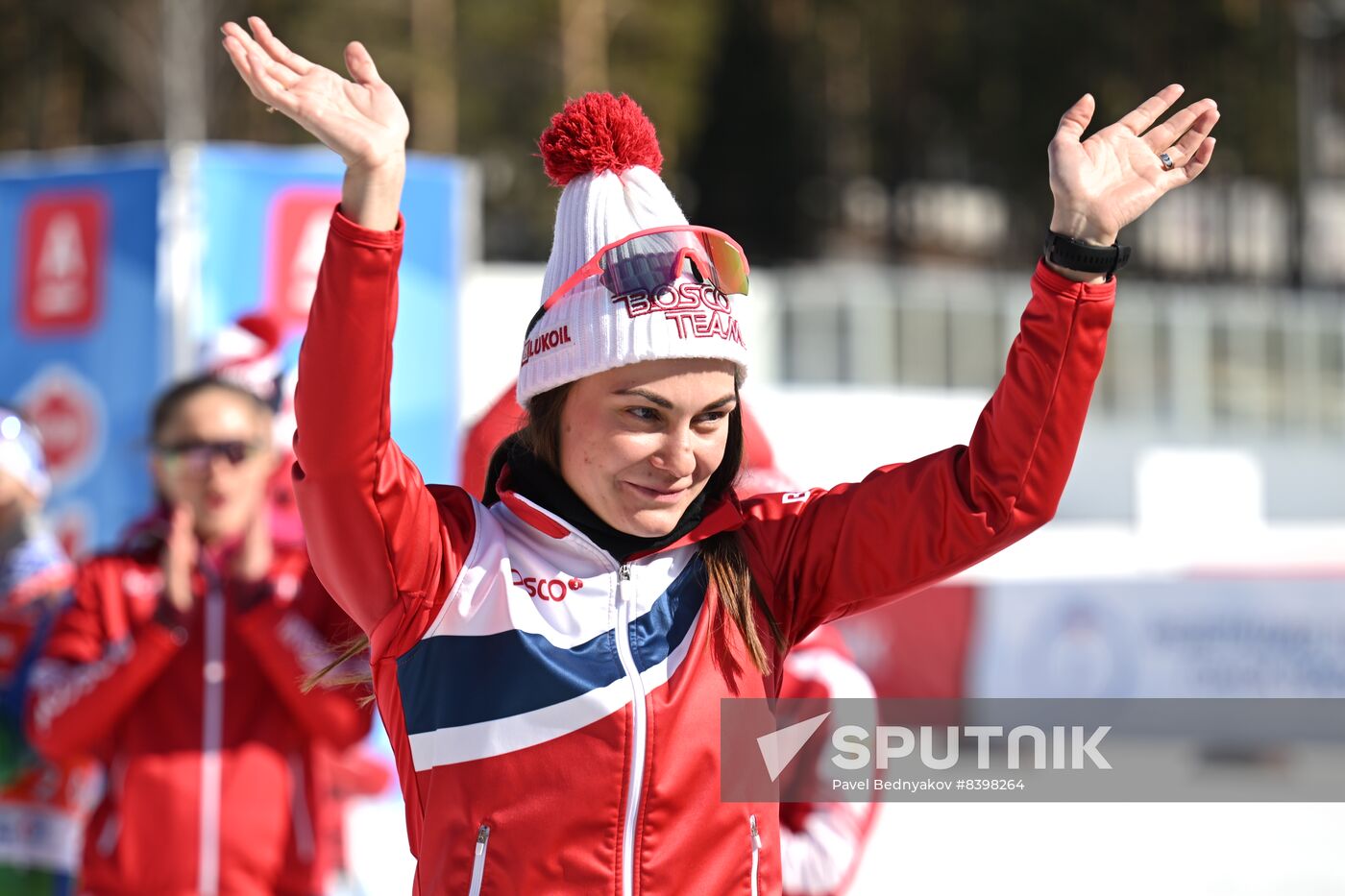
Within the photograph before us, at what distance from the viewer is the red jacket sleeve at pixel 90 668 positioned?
3439mm

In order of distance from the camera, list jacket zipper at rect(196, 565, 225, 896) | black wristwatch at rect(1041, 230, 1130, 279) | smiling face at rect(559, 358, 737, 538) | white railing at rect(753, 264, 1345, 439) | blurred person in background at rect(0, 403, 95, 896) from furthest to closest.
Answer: white railing at rect(753, 264, 1345, 439) → blurred person in background at rect(0, 403, 95, 896) → jacket zipper at rect(196, 565, 225, 896) → smiling face at rect(559, 358, 737, 538) → black wristwatch at rect(1041, 230, 1130, 279)

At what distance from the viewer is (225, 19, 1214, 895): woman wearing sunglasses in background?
201 cm

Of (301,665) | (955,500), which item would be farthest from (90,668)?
(955,500)

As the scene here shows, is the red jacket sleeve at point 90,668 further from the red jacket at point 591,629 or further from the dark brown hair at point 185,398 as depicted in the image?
the red jacket at point 591,629

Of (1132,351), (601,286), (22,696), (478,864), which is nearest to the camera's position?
(478,864)

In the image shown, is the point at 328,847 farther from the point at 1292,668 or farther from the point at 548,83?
the point at 548,83

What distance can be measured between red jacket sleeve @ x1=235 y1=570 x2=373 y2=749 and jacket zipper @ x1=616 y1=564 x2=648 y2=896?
141cm

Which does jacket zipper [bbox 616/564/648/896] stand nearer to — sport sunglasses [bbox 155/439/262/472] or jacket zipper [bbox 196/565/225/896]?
jacket zipper [bbox 196/565/225/896]

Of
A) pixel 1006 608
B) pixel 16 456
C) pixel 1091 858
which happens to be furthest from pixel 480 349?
pixel 16 456

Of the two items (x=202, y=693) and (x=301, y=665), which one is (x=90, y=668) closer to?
(x=202, y=693)

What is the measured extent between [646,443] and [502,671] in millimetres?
335

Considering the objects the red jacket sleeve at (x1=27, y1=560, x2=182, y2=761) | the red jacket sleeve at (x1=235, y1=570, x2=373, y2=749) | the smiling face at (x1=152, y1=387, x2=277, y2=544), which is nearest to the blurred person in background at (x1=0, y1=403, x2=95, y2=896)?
the red jacket sleeve at (x1=27, y1=560, x2=182, y2=761)

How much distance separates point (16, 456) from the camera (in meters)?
4.28

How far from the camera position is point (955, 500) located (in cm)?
210
